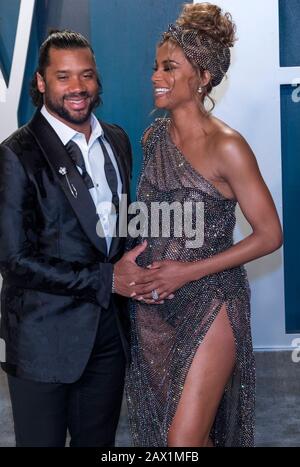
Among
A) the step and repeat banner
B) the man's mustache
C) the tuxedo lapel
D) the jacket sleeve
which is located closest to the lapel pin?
the tuxedo lapel

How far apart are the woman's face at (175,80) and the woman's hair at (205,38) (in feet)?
0.07

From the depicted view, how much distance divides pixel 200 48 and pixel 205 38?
49 mm

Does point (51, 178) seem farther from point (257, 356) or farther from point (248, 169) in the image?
point (257, 356)

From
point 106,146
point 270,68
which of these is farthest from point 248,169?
point 270,68

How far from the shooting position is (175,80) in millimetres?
2850


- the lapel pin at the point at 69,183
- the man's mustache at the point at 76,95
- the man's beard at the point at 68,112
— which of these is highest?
the man's mustache at the point at 76,95

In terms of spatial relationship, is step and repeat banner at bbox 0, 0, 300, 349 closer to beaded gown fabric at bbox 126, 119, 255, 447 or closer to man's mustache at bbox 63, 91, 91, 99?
beaded gown fabric at bbox 126, 119, 255, 447

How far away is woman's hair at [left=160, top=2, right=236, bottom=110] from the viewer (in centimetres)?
284

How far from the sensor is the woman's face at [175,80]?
285 cm

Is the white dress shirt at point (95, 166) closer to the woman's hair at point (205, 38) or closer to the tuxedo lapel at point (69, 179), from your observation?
the tuxedo lapel at point (69, 179)

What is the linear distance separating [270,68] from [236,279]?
1932 mm

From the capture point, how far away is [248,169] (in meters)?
2.71

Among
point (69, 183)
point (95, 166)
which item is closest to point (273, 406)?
point (95, 166)

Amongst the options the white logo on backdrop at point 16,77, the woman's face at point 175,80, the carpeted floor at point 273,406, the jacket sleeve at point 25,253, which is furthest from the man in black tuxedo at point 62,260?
the white logo on backdrop at point 16,77
